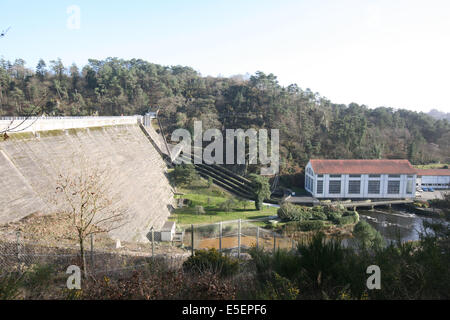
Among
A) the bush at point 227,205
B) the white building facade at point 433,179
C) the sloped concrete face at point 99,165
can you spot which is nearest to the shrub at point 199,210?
the bush at point 227,205

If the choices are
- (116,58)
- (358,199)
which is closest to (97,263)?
(358,199)

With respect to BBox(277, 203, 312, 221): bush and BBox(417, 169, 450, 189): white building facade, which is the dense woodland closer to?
BBox(417, 169, 450, 189): white building facade

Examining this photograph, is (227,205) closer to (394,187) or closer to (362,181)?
(362,181)

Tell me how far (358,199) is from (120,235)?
24.1 m

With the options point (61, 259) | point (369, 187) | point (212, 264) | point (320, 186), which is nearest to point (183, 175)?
point (320, 186)

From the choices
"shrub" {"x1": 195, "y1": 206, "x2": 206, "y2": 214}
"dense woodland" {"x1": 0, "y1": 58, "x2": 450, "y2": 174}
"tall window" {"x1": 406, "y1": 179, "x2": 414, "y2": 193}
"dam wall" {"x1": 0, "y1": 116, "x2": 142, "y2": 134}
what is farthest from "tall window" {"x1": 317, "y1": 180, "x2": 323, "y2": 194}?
"dam wall" {"x1": 0, "y1": 116, "x2": 142, "y2": 134}

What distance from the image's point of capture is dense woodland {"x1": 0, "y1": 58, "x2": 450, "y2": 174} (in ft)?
119

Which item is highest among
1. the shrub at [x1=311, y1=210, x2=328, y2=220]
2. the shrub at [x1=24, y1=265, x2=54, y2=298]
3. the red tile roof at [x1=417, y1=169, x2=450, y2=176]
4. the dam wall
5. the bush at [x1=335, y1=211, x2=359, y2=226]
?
the dam wall

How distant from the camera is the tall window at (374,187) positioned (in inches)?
1091

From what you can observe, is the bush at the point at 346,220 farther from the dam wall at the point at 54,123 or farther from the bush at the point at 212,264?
the dam wall at the point at 54,123

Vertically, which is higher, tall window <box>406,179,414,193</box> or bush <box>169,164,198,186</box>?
bush <box>169,164,198,186</box>

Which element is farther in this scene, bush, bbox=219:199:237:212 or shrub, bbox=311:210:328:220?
bush, bbox=219:199:237:212

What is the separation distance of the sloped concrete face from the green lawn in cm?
129

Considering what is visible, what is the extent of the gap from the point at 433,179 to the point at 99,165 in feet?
116
